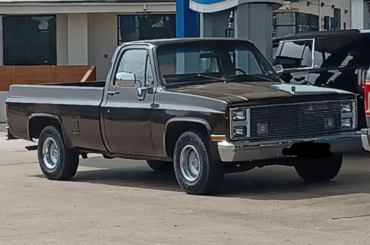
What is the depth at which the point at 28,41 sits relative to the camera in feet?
112

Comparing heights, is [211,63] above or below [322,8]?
below

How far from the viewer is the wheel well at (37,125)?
40.9ft

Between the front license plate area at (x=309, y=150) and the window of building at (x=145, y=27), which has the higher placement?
the window of building at (x=145, y=27)

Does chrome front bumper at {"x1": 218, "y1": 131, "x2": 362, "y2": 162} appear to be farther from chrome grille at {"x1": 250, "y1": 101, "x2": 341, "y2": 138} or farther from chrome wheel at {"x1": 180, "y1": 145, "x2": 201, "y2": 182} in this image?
chrome wheel at {"x1": 180, "y1": 145, "x2": 201, "y2": 182}

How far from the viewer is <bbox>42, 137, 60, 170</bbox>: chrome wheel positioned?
12.4 meters

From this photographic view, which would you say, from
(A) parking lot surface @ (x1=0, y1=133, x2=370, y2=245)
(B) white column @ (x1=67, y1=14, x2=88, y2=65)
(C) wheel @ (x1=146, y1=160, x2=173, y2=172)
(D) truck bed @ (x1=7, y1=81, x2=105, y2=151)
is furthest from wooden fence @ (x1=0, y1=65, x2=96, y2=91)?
(C) wheel @ (x1=146, y1=160, x2=173, y2=172)

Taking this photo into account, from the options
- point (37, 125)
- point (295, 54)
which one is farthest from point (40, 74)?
point (37, 125)

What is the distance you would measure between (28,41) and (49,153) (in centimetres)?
Answer: 2237

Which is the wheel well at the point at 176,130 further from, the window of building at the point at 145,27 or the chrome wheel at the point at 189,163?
the window of building at the point at 145,27

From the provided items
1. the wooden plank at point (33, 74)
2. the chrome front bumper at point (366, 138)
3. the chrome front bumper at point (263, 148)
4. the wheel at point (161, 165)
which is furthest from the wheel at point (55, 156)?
the wooden plank at point (33, 74)

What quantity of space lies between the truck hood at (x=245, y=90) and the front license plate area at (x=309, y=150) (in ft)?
2.01

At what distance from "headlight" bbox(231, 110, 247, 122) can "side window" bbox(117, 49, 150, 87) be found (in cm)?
180

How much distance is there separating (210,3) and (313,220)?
25.5 ft

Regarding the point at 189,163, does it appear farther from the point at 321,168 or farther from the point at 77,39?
the point at 77,39
